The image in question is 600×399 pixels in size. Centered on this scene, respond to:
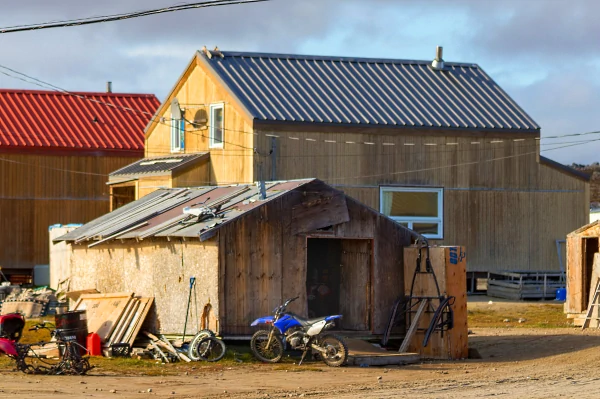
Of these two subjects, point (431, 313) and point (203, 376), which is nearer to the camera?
point (203, 376)

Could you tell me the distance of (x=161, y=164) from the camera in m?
37.7

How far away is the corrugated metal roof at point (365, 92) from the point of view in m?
36.5

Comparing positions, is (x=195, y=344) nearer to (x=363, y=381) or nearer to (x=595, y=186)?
(x=363, y=381)

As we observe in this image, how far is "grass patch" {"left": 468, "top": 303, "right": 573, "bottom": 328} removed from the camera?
1150 inches

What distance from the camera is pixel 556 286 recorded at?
37.3m

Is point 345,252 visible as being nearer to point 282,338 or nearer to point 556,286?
point 282,338

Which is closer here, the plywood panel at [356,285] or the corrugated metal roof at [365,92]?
the plywood panel at [356,285]

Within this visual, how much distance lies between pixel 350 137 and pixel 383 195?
7.23ft

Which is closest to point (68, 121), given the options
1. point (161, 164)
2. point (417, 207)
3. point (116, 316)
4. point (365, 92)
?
point (161, 164)

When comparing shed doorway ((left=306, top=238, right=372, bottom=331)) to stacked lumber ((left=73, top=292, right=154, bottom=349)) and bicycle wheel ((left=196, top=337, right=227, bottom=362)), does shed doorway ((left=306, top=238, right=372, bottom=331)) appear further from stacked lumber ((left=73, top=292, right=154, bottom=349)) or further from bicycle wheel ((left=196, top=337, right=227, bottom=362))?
stacked lumber ((left=73, top=292, right=154, bottom=349))

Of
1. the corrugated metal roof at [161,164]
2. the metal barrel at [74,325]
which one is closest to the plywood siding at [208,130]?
the corrugated metal roof at [161,164]

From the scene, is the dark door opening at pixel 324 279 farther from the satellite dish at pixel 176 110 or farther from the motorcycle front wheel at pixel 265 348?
the satellite dish at pixel 176 110

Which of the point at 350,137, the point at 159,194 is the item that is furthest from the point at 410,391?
the point at 350,137

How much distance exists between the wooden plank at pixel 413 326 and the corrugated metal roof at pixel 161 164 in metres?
14.2
